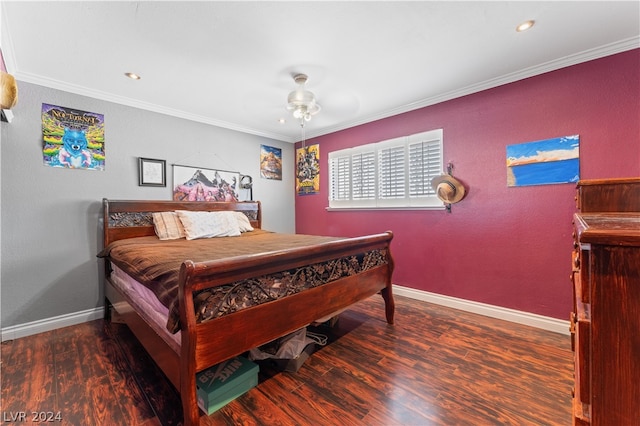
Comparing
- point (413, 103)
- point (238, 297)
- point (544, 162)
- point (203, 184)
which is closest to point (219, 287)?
point (238, 297)

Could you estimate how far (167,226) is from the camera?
2.96m

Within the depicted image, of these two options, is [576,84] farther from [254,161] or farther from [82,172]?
[82,172]

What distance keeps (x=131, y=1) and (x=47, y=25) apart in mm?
746

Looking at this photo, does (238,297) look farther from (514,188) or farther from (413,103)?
(413,103)

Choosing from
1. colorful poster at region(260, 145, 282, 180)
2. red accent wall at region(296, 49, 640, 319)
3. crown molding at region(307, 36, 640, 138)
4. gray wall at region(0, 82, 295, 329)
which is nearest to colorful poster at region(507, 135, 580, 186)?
red accent wall at region(296, 49, 640, 319)

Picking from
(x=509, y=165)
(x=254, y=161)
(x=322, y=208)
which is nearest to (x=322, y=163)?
(x=322, y=208)

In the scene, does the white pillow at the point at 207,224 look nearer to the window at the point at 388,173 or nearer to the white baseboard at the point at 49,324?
the white baseboard at the point at 49,324

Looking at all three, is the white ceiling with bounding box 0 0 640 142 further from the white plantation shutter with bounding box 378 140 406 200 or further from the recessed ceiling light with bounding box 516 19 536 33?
the white plantation shutter with bounding box 378 140 406 200

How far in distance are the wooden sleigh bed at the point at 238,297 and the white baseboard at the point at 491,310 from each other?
87 cm

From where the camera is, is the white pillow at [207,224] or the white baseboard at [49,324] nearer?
the white baseboard at [49,324]

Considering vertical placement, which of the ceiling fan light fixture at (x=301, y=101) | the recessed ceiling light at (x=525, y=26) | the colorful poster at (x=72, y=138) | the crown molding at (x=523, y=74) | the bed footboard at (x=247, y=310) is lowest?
the bed footboard at (x=247, y=310)

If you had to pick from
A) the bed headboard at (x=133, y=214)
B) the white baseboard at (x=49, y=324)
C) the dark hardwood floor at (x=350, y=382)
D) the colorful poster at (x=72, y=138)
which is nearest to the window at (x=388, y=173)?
the dark hardwood floor at (x=350, y=382)

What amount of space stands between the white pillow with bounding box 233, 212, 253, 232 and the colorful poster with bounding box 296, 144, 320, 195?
1318mm

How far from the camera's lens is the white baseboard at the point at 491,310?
238 centimetres
